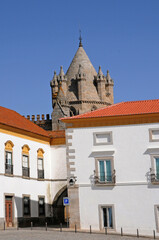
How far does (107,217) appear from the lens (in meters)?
32.2

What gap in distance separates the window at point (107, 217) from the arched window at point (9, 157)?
364 inches

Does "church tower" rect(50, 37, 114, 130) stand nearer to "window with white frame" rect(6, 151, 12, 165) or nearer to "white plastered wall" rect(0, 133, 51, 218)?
"white plastered wall" rect(0, 133, 51, 218)

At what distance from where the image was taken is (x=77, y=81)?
3334 inches

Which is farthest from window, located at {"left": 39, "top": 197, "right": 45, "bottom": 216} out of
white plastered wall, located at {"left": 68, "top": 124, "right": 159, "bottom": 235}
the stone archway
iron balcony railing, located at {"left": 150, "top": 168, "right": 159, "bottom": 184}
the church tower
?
the church tower

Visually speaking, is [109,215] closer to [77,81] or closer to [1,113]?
[1,113]

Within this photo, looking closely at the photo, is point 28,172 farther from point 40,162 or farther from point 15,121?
point 15,121

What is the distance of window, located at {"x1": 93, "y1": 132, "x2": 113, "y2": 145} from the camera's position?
33.4 metres

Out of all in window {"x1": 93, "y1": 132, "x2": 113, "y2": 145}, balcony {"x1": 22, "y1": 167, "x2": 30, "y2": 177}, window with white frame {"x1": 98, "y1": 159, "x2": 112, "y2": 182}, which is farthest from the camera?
balcony {"x1": 22, "y1": 167, "x2": 30, "y2": 177}

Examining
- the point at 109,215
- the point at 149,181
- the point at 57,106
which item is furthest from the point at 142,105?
the point at 57,106

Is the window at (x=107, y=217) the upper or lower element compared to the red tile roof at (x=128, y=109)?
lower

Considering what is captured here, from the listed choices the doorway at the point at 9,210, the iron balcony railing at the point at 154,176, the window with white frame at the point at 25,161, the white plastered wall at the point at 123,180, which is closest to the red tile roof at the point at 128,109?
the white plastered wall at the point at 123,180

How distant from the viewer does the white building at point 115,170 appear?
31875 millimetres

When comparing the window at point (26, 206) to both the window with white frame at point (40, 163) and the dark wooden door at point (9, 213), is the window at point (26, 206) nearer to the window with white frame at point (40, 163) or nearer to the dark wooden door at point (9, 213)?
the dark wooden door at point (9, 213)

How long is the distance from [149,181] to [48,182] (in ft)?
46.3
